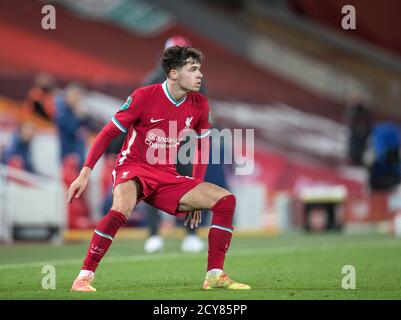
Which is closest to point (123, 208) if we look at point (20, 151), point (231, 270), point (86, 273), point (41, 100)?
point (86, 273)

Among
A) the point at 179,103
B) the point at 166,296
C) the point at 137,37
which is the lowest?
the point at 166,296

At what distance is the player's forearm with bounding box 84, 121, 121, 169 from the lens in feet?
20.4

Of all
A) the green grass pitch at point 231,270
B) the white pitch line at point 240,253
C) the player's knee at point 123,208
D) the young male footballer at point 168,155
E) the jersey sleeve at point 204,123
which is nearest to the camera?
the green grass pitch at point 231,270

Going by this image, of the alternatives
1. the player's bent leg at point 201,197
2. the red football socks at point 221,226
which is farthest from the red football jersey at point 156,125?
the red football socks at point 221,226

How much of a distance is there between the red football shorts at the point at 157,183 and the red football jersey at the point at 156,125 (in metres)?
0.06

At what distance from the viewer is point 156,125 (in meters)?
6.44

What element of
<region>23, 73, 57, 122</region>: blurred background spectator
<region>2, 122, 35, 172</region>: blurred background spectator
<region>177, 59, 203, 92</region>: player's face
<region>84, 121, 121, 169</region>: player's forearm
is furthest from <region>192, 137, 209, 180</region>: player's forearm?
<region>23, 73, 57, 122</region>: blurred background spectator

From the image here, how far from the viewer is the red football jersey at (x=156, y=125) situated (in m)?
6.41

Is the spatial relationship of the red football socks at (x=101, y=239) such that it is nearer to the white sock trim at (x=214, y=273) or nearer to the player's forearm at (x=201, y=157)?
the white sock trim at (x=214, y=273)

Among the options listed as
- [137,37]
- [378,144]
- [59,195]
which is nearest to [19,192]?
[59,195]

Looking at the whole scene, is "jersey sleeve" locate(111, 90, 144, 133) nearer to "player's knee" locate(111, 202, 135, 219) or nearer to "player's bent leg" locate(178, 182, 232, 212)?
"player's knee" locate(111, 202, 135, 219)

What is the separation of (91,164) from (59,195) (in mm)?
6091

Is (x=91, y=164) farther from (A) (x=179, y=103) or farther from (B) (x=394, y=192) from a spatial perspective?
(B) (x=394, y=192)

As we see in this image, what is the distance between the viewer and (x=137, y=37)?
15453 millimetres
